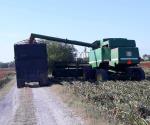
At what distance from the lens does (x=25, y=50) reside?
3853 centimetres

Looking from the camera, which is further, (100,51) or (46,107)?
(100,51)

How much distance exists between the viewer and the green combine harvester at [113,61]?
33.2 meters

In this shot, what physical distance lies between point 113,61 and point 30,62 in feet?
24.8

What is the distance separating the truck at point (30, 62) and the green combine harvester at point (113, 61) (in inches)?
147

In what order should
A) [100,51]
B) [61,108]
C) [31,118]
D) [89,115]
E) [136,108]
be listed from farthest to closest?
1. [100,51]
2. [61,108]
3. [31,118]
4. [89,115]
5. [136,108]

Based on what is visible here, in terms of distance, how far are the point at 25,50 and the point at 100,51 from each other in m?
6.07

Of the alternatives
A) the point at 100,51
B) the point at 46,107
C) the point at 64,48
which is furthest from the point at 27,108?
the point at 64,48

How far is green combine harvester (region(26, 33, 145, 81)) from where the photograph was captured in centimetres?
3319

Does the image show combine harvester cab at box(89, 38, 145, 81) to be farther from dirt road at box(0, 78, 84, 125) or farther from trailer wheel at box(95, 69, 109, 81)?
dirt road at box(0, 78, 84, 125)

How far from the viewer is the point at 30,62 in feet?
127

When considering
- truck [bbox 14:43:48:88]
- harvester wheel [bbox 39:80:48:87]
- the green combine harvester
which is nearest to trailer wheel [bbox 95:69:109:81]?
the green combine harvester

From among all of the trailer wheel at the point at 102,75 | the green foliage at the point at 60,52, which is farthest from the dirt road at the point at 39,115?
the green foliage at the point at 60,52

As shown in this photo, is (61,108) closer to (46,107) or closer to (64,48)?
(46,107)

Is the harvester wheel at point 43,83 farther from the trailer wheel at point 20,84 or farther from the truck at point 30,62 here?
the trailer wheel at point 20,84
